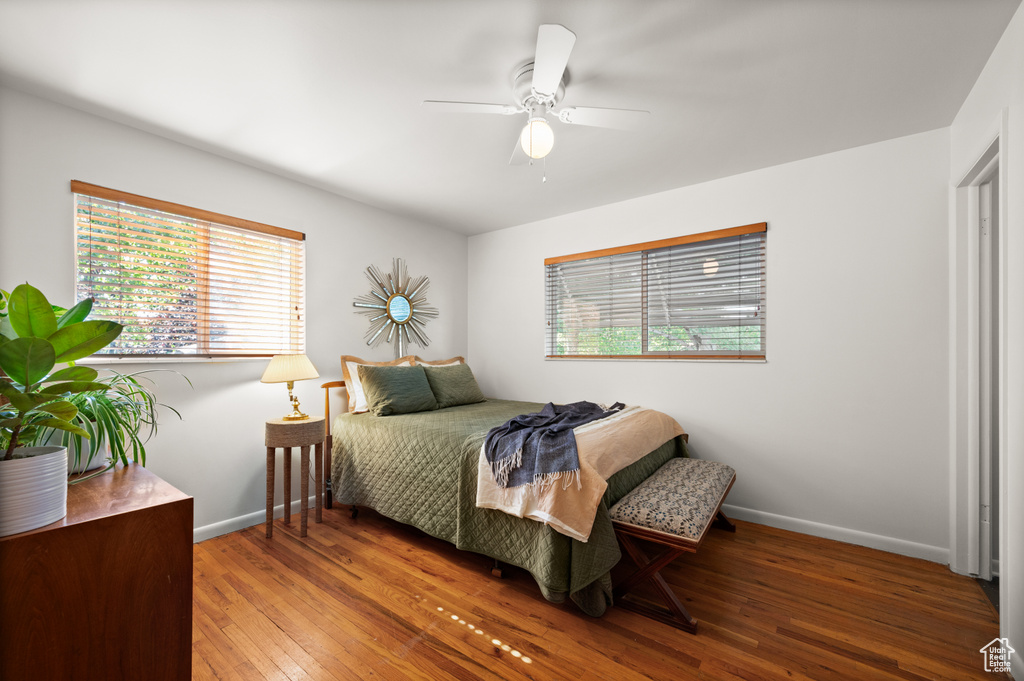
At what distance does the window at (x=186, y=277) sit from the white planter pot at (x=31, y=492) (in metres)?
1.75

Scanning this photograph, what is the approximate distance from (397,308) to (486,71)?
2435 mm

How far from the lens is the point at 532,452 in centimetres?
215

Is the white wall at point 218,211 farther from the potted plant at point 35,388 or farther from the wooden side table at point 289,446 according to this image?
the potted plant at point 35,388

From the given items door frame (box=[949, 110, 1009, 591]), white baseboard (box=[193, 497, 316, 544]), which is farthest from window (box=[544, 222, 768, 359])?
white baseboard (box=[193, 497, 316, 544])

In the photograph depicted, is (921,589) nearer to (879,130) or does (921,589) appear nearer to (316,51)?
(879,130)

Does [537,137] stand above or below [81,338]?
above

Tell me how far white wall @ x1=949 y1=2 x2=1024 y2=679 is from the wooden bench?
1025 mm

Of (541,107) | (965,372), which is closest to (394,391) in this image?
(541,107)

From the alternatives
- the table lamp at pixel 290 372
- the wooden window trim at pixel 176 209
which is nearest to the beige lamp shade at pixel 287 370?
the table lamp at pixel 290 372

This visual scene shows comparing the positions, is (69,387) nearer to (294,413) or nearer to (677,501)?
(294,413)

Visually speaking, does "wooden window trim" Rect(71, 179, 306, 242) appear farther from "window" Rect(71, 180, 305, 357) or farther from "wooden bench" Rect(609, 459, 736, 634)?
"wooden bench" Rect(609, 459, 736, 634)

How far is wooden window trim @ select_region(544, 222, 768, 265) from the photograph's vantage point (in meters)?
3.04

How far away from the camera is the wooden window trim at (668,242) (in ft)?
9.96

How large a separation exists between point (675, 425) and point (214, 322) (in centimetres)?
321
